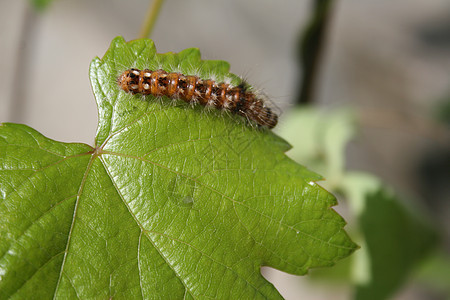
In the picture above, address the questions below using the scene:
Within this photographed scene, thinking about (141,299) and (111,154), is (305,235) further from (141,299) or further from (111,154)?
(111,154)

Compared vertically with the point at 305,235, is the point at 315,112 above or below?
above

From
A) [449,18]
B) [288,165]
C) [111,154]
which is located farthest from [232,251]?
[449,18]

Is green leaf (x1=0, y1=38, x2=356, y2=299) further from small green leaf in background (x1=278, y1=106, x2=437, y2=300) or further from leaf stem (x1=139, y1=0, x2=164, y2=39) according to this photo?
small green leaf in background (x1=278, y1=106, x2=437, y2=300)

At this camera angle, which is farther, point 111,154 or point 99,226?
point 111,154

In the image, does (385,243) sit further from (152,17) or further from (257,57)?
(257,57)

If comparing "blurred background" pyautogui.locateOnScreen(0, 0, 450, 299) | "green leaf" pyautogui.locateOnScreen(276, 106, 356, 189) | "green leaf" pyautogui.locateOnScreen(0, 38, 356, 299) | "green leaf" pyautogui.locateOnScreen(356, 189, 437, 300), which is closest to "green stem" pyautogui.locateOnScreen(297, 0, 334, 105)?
"green leaf" pyautogui.locateOnScreen(276, 106, 356, 189)

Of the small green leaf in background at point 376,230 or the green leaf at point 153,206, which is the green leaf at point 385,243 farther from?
the green leaf at point 153,206
